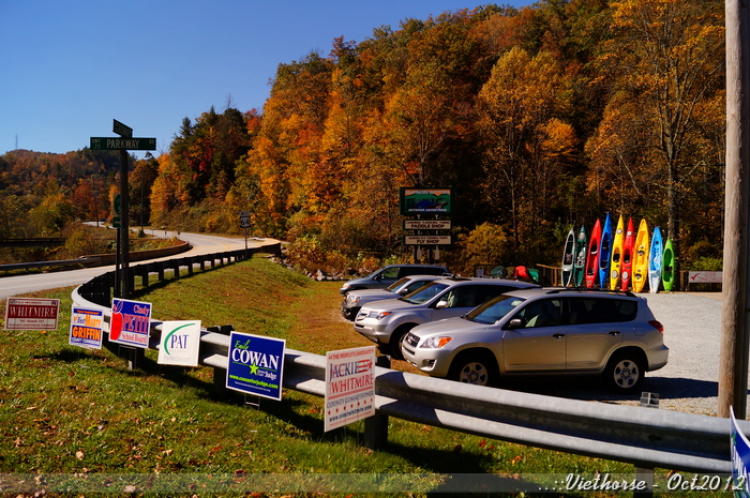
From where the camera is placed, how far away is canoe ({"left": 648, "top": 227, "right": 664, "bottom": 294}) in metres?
25.4

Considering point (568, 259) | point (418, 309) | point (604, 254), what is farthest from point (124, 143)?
point (568, 259)

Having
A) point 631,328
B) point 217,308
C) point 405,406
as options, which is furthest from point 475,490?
point 217,308

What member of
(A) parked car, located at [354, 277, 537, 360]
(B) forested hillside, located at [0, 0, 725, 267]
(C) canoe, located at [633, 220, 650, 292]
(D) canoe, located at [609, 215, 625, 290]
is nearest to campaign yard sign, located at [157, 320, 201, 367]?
(A) parked car, located at [354, 277, 537, 360]

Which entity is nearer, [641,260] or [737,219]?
[737,219]

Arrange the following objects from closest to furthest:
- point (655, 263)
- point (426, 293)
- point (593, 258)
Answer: point (426, 293) → point (655, 263) → point (593, 258)

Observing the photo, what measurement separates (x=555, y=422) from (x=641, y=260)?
1007 inches

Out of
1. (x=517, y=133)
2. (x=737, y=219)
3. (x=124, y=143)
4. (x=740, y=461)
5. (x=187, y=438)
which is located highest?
(x=517, y=133)

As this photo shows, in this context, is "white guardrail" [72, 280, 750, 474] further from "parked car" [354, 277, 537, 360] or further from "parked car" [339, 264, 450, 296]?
"parked car" [339, 264, 450, 296]

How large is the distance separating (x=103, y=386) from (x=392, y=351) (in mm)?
6095

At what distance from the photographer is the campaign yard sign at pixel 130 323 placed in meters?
6.84

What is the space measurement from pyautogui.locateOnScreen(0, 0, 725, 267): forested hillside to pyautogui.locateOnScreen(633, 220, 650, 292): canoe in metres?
3.65

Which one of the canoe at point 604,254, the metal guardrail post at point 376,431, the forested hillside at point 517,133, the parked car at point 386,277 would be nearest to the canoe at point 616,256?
the canoe at point 604,254

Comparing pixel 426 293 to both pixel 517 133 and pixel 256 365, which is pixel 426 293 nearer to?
pixel 256 365

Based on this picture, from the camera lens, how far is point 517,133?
145ft
